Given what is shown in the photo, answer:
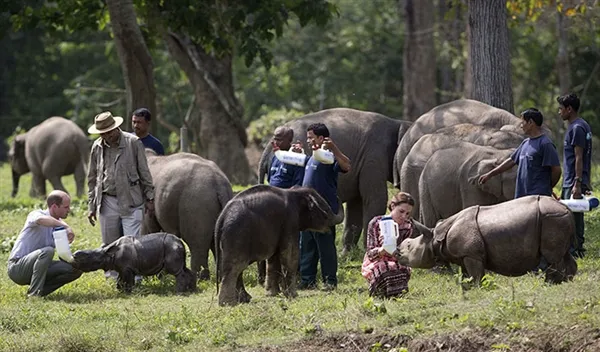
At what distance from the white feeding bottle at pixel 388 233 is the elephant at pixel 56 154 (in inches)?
561

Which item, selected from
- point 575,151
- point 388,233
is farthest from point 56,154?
point 388,233

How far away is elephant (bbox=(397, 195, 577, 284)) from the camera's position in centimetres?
1148

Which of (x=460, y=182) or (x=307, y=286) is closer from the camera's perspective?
(x=307, y=286)

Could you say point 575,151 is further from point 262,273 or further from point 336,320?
point 336,320

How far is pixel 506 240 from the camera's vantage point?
11.6 metres

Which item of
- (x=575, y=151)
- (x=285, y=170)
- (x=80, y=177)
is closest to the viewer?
(x=575, y=151)

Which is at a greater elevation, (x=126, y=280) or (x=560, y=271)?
(x=560, y=271)

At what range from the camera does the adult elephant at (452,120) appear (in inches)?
618

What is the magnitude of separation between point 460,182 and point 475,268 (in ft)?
7.51

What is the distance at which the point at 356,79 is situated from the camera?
4466cm

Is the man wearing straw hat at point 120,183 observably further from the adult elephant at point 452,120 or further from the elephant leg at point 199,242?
the adult elephant at point 452,120

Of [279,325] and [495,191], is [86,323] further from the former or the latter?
[495,191]

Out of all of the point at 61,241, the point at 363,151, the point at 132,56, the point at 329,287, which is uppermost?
the point at 132,56

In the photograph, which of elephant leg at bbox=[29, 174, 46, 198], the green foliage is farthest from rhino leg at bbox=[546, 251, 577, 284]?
the green foliage
